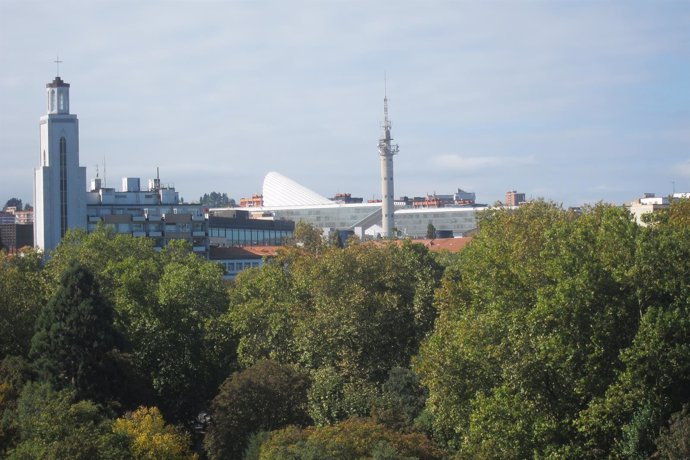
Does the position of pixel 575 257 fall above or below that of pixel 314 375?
above

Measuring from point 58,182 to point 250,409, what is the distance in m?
65.0

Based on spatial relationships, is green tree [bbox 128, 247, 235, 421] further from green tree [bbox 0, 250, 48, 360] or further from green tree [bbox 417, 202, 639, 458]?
green tree [bbox 417, 202, 639, 458]

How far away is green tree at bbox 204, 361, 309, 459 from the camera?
123 feet

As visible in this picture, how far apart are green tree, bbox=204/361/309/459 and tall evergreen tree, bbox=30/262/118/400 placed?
398 centimetres

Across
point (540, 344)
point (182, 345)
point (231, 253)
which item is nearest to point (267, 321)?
point (182, 345)

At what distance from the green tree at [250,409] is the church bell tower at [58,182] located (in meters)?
62.8

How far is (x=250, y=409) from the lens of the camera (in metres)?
37.3

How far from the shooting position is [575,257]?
30.2 m

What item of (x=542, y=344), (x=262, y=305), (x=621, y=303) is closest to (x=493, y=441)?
(x=542, y=344)

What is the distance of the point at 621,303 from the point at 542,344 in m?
2.15

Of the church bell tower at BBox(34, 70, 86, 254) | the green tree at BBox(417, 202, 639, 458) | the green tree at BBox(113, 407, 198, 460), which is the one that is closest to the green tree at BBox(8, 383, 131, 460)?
the green tree at BBox(113, 407, 198, 460)

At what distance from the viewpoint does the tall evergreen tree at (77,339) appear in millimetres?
38469

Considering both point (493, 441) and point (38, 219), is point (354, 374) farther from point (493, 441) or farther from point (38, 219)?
point (38, 219)

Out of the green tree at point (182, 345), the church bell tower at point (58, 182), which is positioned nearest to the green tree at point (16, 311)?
the green tree at point (182, 345)
